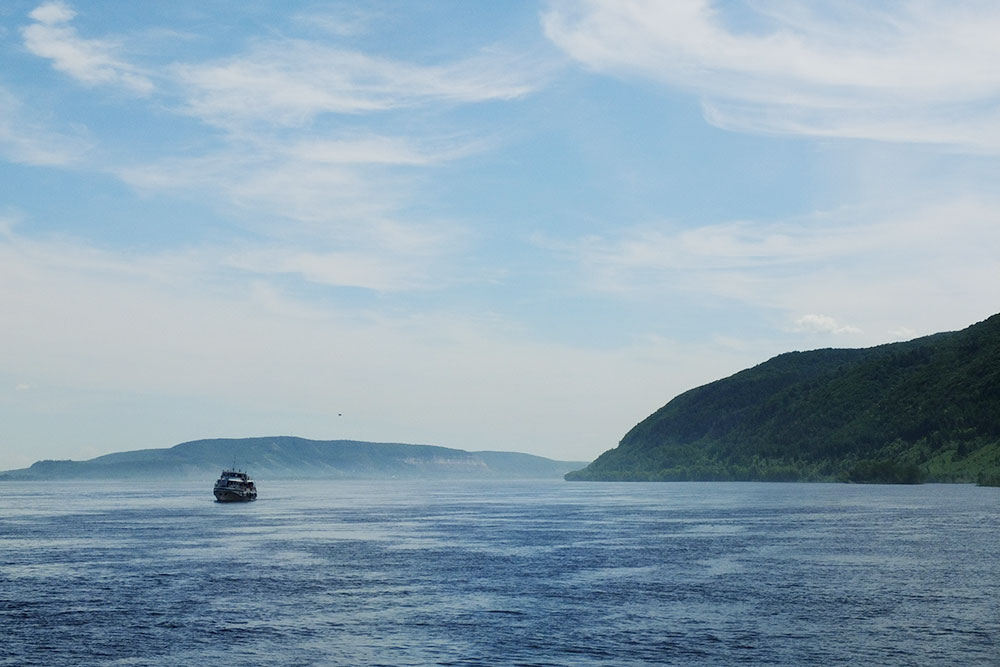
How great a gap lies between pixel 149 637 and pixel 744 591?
43.4m

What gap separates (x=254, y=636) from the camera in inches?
2379

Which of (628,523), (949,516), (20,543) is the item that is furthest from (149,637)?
(949,516)

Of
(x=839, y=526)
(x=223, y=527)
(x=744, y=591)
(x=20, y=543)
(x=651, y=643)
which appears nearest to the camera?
(x=651, y=643)

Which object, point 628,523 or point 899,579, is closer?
point 899,579

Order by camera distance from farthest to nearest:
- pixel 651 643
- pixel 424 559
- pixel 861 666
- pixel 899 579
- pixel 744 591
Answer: pixel 424 559, pixel 899 579, pixel 744 591, pixel 651 643, pixel 861 666

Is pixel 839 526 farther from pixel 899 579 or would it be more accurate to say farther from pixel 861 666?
pixel 861 666

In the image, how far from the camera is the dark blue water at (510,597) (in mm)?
55594

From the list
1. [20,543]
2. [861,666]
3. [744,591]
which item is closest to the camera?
[861,666]

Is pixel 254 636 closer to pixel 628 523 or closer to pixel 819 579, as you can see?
pixel 819 579

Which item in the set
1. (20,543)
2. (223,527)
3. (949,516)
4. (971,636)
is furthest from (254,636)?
(949,516)

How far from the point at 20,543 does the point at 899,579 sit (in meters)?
102

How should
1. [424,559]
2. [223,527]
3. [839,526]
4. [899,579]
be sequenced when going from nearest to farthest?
[899,579] < [424,559] < [839,526] < [223,527]

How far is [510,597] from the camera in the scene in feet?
250

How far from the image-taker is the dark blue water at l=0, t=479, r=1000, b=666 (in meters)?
55.6
